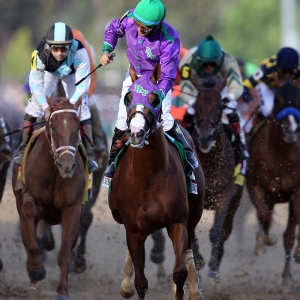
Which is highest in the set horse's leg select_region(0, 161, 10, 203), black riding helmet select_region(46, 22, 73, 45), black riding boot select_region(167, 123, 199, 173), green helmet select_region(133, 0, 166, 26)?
black riding helmet select_region(46, 22, 73, 45)

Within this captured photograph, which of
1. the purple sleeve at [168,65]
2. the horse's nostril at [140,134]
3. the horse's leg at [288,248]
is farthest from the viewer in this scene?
the horse's leg at [288,248]

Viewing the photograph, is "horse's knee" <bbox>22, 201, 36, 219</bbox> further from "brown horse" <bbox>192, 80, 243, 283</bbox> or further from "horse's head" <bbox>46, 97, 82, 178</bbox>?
"brown horse" <bbox>192, 80, 243, 283</bbox>

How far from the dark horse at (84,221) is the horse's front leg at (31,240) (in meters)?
1.15

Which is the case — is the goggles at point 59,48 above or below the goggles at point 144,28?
above

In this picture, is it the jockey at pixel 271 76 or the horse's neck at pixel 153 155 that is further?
the jockey at pixel 271 76

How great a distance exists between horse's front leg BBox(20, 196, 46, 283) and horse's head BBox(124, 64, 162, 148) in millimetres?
1997

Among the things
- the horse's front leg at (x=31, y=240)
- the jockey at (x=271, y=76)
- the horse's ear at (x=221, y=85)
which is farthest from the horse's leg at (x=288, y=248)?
the horse's front leg at (x=31, y=240)

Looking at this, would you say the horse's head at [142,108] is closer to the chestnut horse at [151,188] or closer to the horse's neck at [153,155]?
the chestnut horse at [151,188]

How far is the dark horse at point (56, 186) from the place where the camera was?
8.13 metres

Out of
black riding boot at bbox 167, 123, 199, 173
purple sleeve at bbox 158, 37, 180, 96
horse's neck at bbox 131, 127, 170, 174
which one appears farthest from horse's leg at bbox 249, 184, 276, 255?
horse's neck at bbox 131, 127, 170, 174

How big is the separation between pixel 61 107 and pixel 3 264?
117 inches

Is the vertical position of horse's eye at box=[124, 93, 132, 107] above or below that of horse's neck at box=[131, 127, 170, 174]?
above

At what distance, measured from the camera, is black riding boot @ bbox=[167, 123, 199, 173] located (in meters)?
7.64

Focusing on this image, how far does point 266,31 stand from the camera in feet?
119
